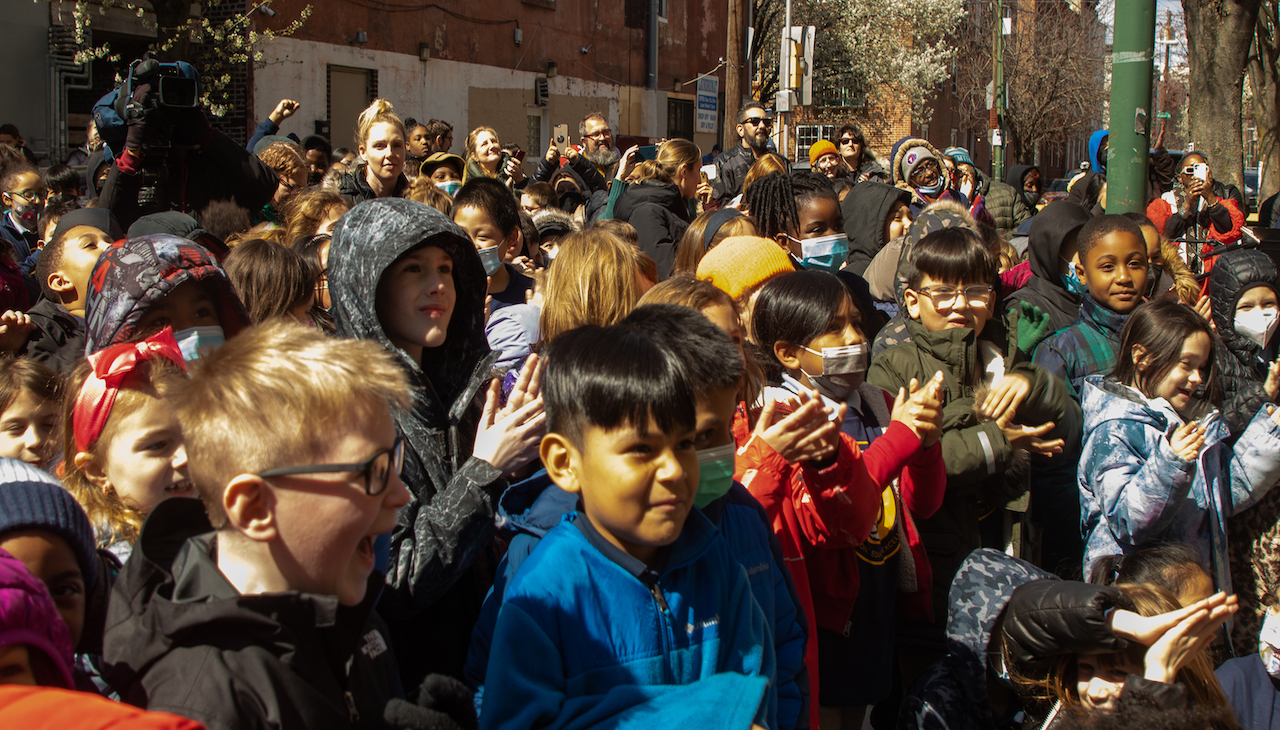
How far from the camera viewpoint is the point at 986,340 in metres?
3.72

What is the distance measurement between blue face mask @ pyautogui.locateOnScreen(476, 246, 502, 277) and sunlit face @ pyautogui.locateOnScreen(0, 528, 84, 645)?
2721 millimetres

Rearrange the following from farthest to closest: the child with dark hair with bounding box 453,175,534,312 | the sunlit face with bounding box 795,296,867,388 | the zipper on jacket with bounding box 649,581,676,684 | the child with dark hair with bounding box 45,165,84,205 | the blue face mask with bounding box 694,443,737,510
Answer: the child with dark hair with bounding box 45,165,84,205
the child with dark hair with bounding box 453,175,534,312
the sunlit face with bounding box 795,296,867,388
the blue face mask with bounding box 694,443,737,510
the zipper on jacket with bounding box 649,581,676,684

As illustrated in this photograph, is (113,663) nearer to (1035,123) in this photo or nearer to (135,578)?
(135,578)

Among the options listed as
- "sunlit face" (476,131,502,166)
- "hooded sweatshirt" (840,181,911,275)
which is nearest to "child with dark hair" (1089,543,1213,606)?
"hooded sweatshirt" (840,181,911,275)

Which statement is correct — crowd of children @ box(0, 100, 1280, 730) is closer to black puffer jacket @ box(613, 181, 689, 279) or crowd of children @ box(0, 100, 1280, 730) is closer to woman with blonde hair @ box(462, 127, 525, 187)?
black puffer jacket @ box(613, 181, 689, 279)

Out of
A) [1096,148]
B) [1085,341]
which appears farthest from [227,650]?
[1096,148]

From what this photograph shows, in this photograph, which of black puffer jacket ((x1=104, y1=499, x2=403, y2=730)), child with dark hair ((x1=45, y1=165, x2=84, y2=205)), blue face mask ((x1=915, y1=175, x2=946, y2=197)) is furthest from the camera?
child with dark hair ((x1=45, y1=165, x2=84, y2=205))

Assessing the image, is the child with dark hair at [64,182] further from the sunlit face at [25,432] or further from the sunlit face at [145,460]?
the sunlit face at [145,460]

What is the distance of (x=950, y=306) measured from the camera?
12.1 feet

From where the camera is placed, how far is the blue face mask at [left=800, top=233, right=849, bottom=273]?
5.16 metres

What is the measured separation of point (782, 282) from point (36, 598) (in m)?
2.32

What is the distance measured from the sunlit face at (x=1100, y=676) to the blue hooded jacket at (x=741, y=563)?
76 cm

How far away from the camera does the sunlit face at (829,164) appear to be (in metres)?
10.1

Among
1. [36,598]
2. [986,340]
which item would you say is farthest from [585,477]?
[986,340]
